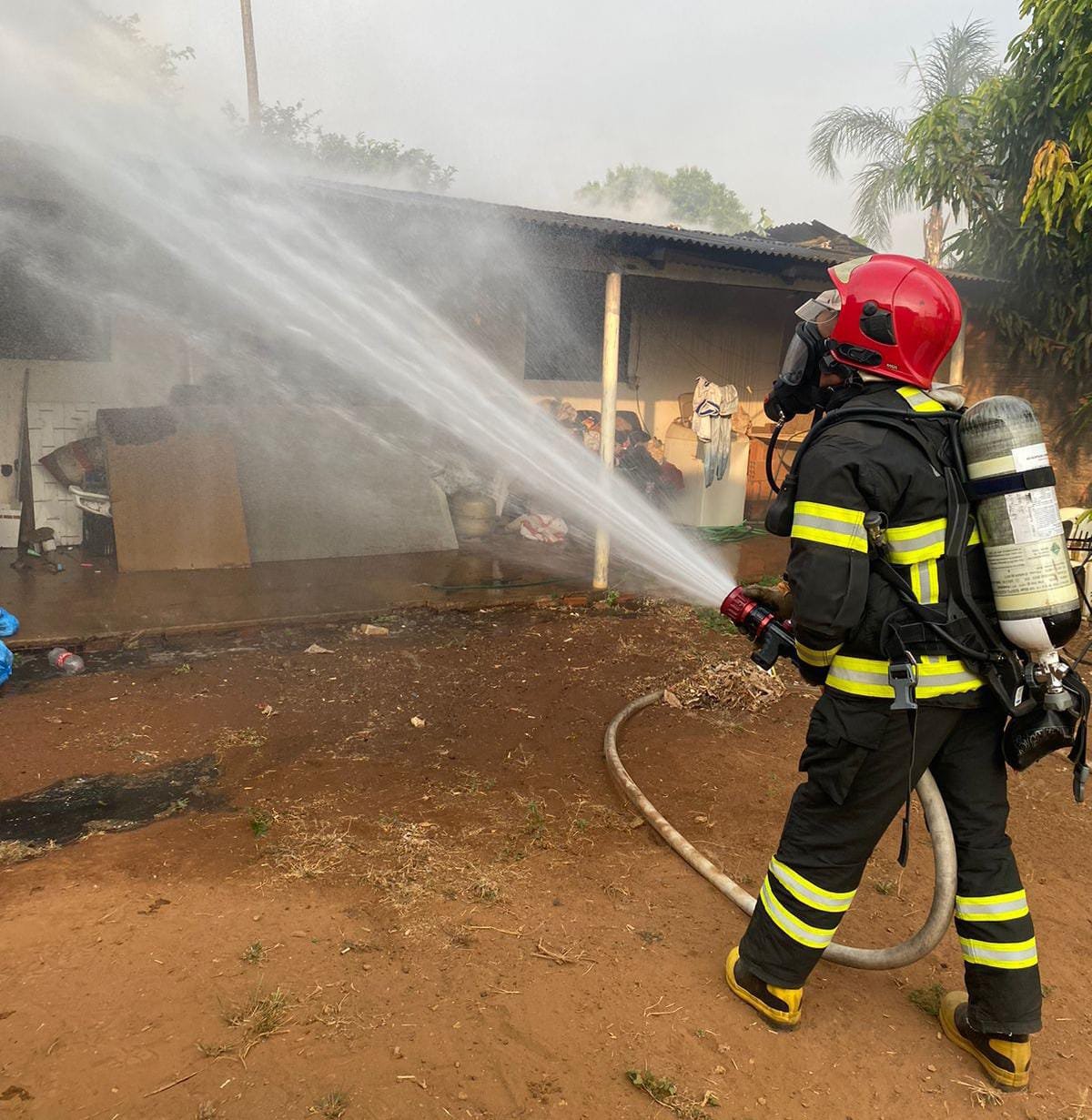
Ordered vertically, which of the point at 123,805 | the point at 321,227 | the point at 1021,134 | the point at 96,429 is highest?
the point at 1021,134

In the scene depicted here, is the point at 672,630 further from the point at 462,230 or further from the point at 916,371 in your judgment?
the point at 916,371

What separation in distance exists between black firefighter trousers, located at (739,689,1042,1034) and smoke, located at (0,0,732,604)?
52.0 inches

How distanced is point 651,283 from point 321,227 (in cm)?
580

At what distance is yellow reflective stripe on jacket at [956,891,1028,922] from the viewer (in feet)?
7.88

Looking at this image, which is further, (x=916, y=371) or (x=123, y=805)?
(x=123, y=805)

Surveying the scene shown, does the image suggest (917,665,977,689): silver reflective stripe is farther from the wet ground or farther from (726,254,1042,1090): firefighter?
the wet ground

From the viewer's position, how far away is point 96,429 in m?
8.87

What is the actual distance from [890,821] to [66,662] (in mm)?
5154

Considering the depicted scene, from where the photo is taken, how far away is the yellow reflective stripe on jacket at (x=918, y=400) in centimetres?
243

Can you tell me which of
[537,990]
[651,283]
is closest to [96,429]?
[651,283]

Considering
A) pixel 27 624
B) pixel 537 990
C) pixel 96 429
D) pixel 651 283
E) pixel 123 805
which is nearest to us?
pixel 537 990

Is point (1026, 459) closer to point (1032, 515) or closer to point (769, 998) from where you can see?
point (1032, 515)

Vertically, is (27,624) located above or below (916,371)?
below

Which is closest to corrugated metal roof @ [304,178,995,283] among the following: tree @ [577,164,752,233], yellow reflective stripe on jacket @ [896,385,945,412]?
yellow reflective stripe on jacket @ [896,385,945,412]
